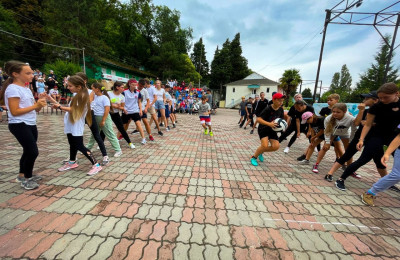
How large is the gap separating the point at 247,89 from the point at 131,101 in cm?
4159

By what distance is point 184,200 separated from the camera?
8.27 ft

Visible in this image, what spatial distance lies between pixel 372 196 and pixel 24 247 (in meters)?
4.56

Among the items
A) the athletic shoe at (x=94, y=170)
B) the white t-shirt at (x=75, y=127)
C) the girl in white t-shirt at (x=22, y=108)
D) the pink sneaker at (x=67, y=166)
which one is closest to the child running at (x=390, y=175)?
the athletic shoe at (x=94, y=170)

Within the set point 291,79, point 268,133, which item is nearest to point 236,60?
point 291,79

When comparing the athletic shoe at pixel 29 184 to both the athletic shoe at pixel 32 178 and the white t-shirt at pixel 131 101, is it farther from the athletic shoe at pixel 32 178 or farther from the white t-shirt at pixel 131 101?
the white t-shirt at pixel 131 101

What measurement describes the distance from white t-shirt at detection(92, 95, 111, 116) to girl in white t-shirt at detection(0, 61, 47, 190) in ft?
3.96

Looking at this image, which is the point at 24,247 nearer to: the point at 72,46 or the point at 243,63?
the point at 72,46

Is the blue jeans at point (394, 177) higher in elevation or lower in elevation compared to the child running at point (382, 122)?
lower

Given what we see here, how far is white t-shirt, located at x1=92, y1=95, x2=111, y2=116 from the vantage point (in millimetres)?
3684

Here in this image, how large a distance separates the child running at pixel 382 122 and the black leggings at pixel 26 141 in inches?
207

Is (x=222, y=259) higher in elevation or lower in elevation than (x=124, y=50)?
lower

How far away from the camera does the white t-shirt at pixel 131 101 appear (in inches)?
195

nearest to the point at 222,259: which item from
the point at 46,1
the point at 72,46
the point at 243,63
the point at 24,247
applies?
the point at 24,247

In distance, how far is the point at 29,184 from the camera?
8.51 feet
